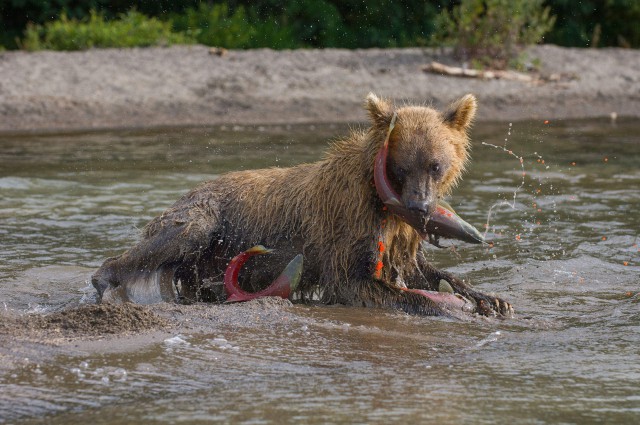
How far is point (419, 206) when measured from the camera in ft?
22.2

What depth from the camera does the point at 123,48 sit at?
19188 millimetres

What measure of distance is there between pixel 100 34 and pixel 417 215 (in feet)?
45.0

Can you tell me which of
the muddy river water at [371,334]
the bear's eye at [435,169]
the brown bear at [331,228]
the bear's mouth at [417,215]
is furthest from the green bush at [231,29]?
the bear's eye at [435,169]

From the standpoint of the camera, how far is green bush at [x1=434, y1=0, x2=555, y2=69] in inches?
748

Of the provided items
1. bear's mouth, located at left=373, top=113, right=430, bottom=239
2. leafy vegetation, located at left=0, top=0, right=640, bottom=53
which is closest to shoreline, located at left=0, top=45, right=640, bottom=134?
leafy vegetation, located at left=0, top=0, right=640, bottom=53

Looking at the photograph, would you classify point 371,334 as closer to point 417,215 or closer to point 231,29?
point 417,215

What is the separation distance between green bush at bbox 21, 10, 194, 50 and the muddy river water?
21.1 feet

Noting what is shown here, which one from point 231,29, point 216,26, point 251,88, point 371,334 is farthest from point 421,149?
point 216,26

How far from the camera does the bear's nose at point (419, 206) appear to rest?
22.2ft

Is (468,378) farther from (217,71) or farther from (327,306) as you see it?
(217,71)

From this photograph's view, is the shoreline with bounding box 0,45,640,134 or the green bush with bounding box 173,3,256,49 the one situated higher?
the green bush with bounding box 173,3,256,49

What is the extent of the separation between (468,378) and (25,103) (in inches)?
500

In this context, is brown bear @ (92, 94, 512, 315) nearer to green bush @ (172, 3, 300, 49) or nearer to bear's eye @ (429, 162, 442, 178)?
bear's eye @ (429, 162, 442, 178)

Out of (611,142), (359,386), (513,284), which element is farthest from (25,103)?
(359,386)
